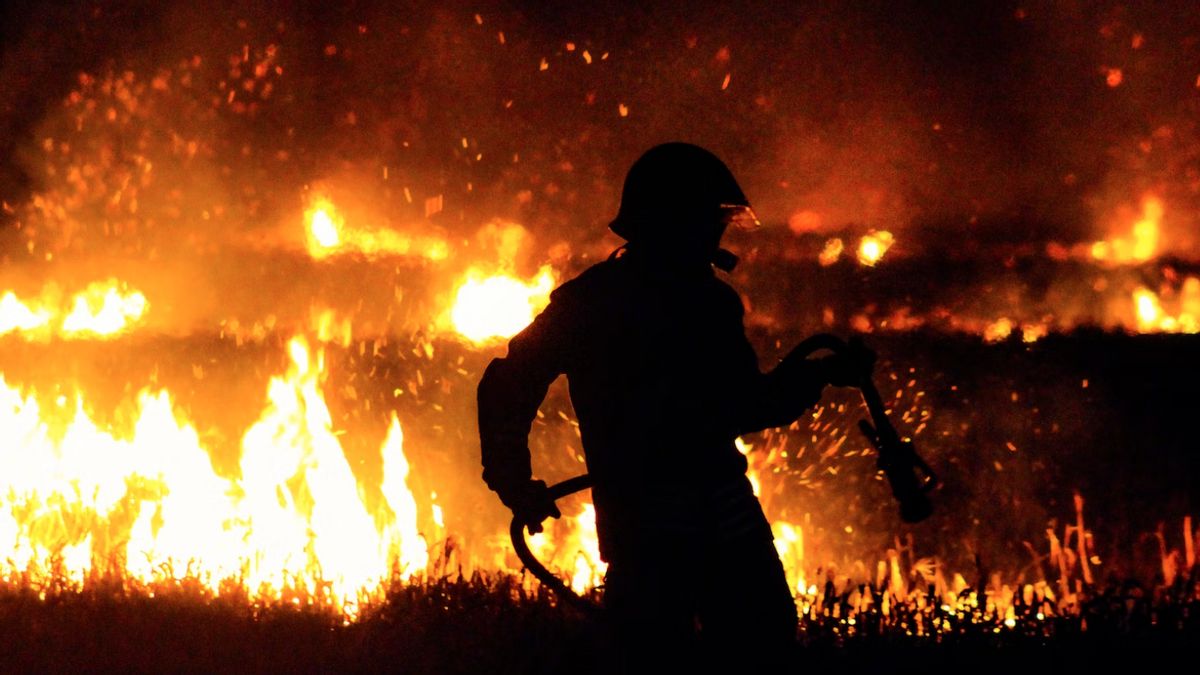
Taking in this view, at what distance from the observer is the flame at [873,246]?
11344mm

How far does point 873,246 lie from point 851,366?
838 cm

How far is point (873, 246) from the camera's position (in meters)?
11.6

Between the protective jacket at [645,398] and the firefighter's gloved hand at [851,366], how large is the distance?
7cm

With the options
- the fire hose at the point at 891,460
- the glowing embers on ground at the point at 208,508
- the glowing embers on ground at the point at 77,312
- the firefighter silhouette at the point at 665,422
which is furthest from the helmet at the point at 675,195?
the glowing embers on ground at the point at 77,312

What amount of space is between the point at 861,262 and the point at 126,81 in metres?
7.29

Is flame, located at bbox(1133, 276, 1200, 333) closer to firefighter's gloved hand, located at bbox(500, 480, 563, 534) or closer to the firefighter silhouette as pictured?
the firefighter silhouette

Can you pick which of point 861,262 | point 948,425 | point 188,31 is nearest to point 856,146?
point 861,262

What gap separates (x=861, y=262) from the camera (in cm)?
1156

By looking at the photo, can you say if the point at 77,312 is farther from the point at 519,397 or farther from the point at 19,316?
the point at 519,397

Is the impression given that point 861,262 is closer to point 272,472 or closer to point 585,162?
point 585,162

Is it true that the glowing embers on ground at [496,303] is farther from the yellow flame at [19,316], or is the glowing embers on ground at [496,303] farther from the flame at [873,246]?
the yellow flame at [19,316]

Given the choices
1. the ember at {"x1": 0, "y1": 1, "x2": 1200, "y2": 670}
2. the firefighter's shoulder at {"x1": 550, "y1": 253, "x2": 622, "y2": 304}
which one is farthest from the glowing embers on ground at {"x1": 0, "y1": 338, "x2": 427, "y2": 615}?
the firefighter's shoulder at {"x1": 550, "y1": 253, "x2": 622, "y2": 304}

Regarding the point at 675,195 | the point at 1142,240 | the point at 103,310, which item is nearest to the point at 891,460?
the point at 675,195

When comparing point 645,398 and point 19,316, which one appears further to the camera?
point 19,316
